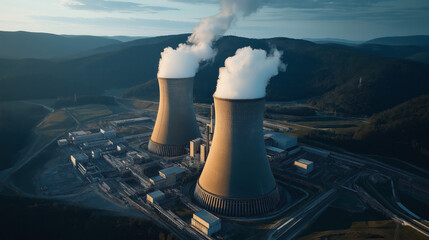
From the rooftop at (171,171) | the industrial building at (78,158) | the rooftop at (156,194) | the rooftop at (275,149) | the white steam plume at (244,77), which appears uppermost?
the white steam plume at (244,77)

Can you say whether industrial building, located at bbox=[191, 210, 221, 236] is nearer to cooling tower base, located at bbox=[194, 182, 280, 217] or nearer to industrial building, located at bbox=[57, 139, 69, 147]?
cooling tower base, located at bbox=[194, 182, 280, 217]

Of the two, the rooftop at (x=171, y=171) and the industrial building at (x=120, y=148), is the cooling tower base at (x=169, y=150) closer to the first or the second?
the rooftop at (x=171, y=171)

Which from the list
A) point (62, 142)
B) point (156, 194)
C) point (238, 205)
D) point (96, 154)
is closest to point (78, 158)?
point (96, 154)

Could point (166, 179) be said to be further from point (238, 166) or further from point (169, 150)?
point (238, 166)

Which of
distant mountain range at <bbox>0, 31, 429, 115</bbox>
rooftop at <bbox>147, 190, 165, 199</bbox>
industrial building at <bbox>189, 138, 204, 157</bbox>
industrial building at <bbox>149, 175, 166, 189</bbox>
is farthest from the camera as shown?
distant mountain range at <bbox>0, 31, 429, 115</bbox>

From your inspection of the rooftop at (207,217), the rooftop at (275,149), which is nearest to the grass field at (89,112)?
the rooftop at (275,149)

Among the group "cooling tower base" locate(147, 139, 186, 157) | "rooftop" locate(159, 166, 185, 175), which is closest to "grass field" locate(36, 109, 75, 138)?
"cooling tower base" locate(147, 139, 186, 157)
